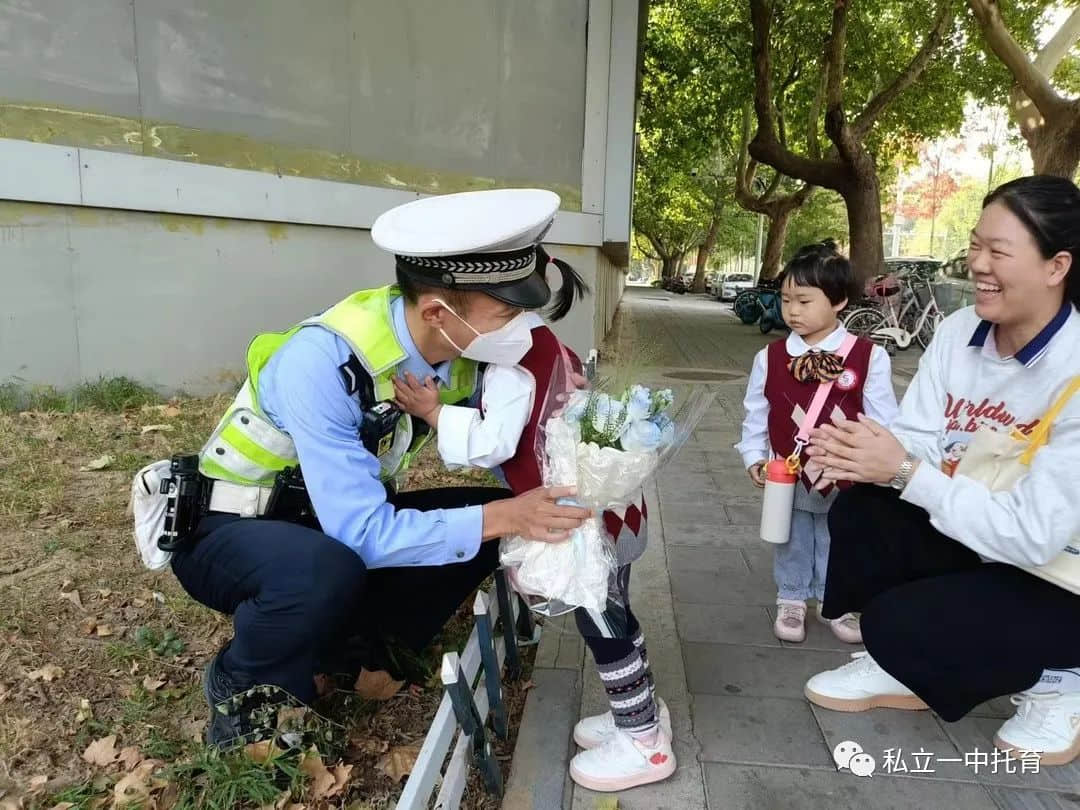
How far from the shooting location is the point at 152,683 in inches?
88.7

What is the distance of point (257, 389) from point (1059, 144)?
10237 millimetres

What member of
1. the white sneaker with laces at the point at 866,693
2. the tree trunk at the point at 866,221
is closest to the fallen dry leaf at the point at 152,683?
the white sneaker with laces at the point at 866,693

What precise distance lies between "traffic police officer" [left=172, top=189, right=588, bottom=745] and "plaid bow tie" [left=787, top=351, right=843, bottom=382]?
1086 mm

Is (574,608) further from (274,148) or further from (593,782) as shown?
(274,148)

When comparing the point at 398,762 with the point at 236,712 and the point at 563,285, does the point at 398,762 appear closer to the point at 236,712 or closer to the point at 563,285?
the point at 236,712

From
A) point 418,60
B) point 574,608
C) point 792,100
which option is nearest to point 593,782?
point 574,608

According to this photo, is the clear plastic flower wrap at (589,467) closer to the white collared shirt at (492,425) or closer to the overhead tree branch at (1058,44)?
the white collared shirt at (492,425)

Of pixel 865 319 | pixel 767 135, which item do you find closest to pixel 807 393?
pixel 865 319

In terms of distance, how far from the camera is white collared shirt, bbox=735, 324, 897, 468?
2551mm

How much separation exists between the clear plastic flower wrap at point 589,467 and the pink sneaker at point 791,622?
1.19m

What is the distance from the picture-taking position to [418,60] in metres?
5.66

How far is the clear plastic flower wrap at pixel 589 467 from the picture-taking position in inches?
63.4

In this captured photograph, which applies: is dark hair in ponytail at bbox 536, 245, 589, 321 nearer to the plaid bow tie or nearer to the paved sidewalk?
the paved sidewalk

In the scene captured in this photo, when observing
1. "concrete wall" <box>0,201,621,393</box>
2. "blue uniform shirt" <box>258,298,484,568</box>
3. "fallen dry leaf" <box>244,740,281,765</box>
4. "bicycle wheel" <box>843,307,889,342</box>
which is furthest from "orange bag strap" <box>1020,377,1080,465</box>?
"bicycle wheel" <box>843,307,889,342</box>
